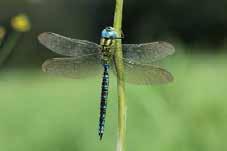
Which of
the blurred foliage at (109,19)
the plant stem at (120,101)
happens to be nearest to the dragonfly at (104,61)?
the plant stem at (120,101)

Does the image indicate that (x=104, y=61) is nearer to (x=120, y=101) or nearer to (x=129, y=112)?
(x=120, y=101)

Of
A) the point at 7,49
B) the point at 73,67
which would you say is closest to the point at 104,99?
the point at 73,67

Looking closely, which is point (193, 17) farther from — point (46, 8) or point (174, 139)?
point (174, 139)

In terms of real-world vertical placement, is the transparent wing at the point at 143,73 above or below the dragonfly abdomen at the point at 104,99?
above

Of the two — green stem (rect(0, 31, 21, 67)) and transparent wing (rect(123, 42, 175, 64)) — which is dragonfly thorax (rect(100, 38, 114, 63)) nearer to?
transparent wing (rect(123, 42, 175, 64))

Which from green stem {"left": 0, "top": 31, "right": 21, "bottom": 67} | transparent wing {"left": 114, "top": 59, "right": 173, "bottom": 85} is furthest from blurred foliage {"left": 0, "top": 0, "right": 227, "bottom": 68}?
transparent wing {"left": 114, "top": 59, "right": 173, "bottom": 85}

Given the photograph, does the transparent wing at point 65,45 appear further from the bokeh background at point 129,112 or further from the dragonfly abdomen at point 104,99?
the bokeh background at point 129,112
